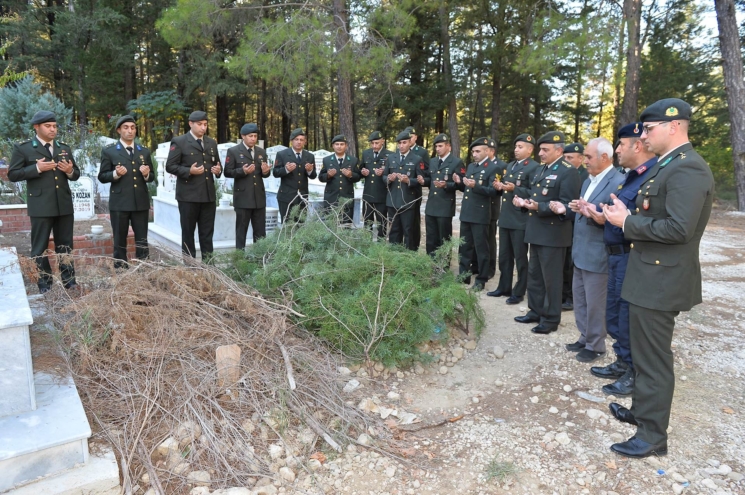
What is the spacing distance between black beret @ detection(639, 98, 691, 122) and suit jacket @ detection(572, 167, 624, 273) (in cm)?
118

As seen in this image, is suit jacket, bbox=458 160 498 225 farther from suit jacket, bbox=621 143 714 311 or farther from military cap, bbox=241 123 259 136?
suit jacket, bbox=621 143 714 311

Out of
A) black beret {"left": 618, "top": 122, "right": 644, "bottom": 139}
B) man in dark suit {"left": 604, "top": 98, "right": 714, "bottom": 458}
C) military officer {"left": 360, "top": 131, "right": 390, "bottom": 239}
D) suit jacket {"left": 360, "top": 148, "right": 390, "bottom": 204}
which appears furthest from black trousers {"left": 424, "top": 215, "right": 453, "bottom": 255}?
man in dark suit {"left": 604, "top": 98, "right": 714, "bottom": 458}

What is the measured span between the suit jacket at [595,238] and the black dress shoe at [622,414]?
3.66 ft

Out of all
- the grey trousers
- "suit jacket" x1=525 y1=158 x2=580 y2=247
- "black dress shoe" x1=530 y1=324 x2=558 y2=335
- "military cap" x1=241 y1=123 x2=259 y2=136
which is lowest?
"black dress shoe" x1=530 y1=324 x2=558 y2=335

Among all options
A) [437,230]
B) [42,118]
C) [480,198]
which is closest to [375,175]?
[437,230]

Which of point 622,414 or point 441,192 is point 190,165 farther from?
point 622,414

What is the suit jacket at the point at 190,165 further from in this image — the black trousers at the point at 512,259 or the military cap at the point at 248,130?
the black trousers at the point at 512,259

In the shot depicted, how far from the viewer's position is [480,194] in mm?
5691

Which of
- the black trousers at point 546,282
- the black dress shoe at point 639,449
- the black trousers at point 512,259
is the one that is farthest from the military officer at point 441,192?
the black dress shoe at point 639,449

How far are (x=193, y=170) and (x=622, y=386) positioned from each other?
4.58m

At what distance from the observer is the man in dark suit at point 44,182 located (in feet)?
15.3

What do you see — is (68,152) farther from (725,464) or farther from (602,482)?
(725,464)

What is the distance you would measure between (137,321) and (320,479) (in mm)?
1631

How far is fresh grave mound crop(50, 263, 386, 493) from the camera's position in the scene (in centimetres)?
253
